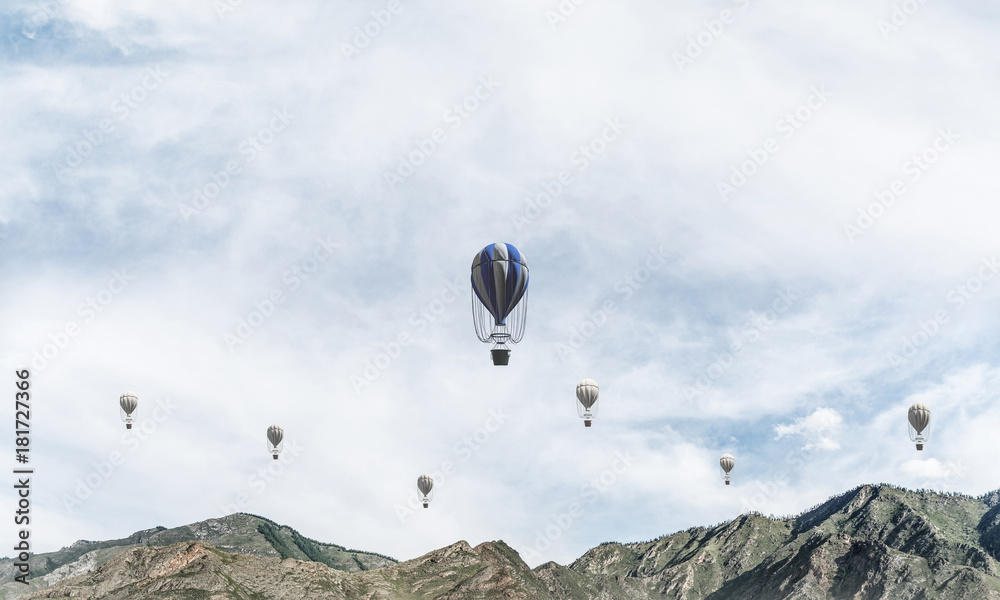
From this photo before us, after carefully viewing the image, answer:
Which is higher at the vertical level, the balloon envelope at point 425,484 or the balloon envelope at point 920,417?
the balloon envelope at point 425,484

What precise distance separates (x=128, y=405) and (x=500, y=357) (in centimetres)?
8028

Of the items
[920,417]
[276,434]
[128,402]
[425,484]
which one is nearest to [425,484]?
[425,484]

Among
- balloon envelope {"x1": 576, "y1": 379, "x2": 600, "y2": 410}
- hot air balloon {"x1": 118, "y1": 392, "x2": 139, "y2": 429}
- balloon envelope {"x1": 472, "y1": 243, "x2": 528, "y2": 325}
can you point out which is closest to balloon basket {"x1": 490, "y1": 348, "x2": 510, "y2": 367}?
balloon envelope {"x1": 472, "y1": 243, "x2": 528, "y2": 325}

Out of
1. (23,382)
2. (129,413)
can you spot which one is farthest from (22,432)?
(129,413)

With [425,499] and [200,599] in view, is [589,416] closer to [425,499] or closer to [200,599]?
[425,499]

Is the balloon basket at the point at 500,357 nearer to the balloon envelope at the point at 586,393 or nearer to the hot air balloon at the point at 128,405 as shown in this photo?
the balloon envelope at the point at 586,393

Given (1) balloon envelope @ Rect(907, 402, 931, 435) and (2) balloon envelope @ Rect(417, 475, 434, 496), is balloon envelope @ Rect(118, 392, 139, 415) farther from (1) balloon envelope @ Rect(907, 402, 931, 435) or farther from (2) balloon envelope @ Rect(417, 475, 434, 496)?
(1) balloon envelope @ Rect(907, 402, 931, 435)

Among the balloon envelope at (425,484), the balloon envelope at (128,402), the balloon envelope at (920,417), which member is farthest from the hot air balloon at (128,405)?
the balloon envelope at (920,417)

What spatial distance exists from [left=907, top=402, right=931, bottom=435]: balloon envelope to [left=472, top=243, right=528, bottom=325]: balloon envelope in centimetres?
8162

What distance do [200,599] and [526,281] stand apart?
144694mm

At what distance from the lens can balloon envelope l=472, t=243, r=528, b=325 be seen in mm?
93938

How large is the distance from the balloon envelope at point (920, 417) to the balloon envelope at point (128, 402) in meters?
128

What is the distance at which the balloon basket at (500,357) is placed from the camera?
87438mm

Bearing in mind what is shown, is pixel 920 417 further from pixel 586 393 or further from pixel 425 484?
pixel 425 484
